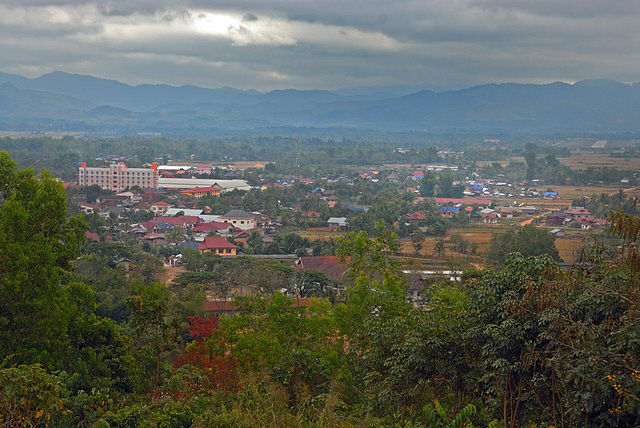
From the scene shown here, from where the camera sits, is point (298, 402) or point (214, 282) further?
point (214, 282)

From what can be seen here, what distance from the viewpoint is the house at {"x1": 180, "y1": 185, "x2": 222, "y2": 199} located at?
53003 millimetres

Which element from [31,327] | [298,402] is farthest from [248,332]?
[31,327]

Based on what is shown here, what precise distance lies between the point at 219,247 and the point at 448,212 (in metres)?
19.2

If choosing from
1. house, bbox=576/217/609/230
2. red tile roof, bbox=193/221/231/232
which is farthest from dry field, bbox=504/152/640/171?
red tile roof, bbox=193/221/231/232

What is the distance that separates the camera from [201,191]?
53969mm

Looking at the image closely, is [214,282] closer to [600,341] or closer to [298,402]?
[298,402]

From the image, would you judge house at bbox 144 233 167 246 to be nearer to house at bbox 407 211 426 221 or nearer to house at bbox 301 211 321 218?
house at bbox 301 211 321 218

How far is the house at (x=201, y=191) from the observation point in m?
53.0

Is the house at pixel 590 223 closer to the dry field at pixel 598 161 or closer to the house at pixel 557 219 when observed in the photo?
the house at pixel 557 219

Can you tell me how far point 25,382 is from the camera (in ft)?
18.2

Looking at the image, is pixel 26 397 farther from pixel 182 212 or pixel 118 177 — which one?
pixel 118 177

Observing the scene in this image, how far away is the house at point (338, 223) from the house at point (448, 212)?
7.45 m

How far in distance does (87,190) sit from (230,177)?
19.4 metres

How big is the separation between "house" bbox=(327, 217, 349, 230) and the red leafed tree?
2893 cm
